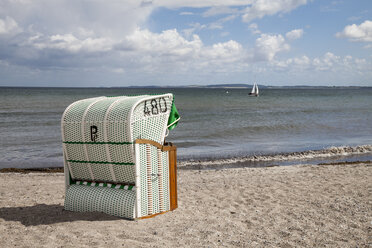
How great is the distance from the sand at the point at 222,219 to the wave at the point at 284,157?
163 inches

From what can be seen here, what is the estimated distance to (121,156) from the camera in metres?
5.95

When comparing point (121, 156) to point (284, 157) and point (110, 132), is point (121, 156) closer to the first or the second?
point (110, 132)

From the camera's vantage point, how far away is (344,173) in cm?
1059

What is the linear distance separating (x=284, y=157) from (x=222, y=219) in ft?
31.1

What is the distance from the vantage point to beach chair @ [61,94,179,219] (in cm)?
588

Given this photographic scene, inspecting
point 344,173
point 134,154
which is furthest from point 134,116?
point 344,173

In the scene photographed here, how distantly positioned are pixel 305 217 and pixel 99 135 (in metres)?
3.82

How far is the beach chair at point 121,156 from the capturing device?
588 centimetres

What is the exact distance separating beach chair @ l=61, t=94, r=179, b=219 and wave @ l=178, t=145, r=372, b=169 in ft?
23.2

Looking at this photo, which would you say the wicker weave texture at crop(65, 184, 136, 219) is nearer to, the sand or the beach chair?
the beach chair

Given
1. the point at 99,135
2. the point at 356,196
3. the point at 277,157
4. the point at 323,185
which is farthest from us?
the point at 277,157

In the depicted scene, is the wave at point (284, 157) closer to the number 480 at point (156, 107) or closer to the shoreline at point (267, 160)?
the shoreline at point (267, 160)

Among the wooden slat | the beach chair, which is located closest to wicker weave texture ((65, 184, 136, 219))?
the beach chair

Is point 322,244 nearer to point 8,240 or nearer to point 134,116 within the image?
point 134,116
